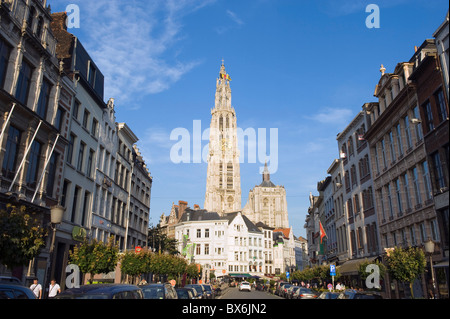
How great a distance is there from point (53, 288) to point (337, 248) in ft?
125

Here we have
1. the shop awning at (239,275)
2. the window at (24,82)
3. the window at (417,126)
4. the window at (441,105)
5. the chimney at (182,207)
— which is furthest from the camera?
the chimney at (182,207)

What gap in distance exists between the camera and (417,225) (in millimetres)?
25172

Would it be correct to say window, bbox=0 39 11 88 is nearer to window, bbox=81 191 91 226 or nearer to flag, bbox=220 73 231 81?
window, bbox=81 191 91 226

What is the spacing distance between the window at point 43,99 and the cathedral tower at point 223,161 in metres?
111

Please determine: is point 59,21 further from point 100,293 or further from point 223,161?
point 223,161

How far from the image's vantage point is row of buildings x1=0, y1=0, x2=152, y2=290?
2025cm

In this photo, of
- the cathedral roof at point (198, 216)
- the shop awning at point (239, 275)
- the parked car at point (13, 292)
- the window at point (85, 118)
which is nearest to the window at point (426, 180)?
the parked car at point (13, 292)

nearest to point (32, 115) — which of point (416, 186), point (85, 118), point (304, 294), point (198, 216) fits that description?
point (85, 118)

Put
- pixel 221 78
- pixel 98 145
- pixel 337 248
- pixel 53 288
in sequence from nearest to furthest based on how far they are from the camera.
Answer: pixel 53 288 < pixel 98 145 < pixel 337 248 < pixel 221 78

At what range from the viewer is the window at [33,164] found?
872 inches

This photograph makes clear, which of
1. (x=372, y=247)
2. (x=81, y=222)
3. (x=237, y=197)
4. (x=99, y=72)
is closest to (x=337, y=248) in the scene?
(x=372, y=247)

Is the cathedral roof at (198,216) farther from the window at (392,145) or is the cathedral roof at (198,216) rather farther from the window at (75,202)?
the window at (392,145)

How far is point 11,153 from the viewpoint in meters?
20.5
